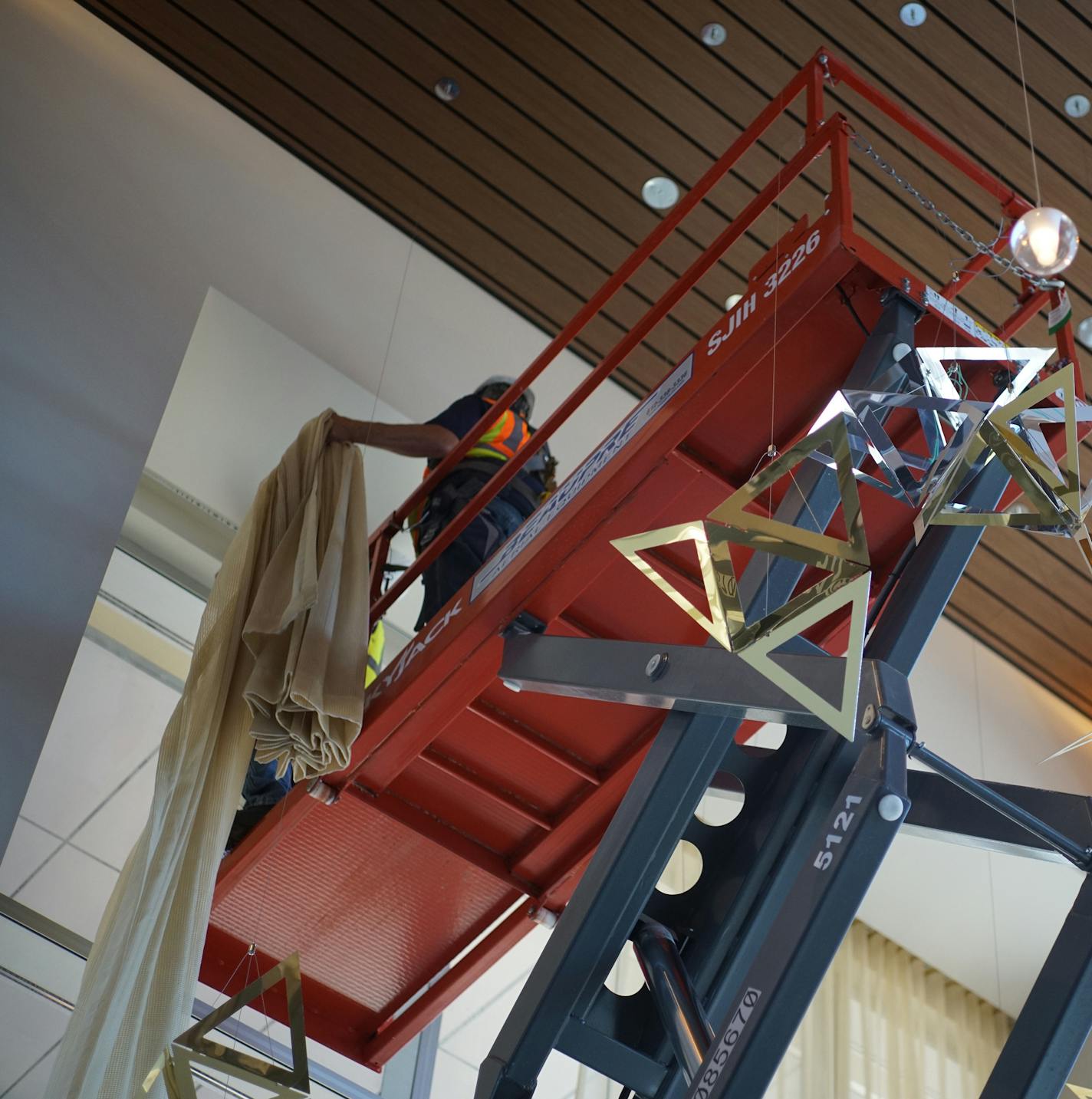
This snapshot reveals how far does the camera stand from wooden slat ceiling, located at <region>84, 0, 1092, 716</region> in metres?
5.67

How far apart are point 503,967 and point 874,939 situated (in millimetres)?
2461

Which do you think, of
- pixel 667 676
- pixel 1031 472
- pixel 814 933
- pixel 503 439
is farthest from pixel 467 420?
pixel 1031 472

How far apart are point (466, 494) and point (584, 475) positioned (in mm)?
1341

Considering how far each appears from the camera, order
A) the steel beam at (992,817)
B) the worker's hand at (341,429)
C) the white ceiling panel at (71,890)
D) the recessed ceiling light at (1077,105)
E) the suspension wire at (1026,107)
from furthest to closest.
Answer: the recessed ceiling light at (1077,105) → the suspension wire at (1026,107) → the white ceiling panel at (71,890) → the worker's hand at (341,429) → the steel beam at (992,817)

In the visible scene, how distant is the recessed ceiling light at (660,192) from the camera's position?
6137 millimetres

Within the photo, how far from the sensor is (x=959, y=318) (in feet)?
10.2

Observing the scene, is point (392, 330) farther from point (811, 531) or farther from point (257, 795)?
point (811, 531)

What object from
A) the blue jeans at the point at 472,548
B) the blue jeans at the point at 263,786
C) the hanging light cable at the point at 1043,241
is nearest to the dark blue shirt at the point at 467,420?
the blue jeans at the point at 472,548

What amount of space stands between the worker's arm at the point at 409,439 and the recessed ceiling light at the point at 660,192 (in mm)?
1788

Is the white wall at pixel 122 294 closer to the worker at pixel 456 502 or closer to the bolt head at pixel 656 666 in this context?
the worker at pixel 456 502

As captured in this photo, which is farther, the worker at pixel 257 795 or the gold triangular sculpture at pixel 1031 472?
the worker at pixel 257 795

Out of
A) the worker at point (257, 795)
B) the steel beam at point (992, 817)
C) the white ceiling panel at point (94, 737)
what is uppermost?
the white ceiling panel at point (94, 737)

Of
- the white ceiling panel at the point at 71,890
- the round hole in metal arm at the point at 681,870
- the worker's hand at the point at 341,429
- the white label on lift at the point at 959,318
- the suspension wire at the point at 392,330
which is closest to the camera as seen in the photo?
the white label on lift at the point at 959,318

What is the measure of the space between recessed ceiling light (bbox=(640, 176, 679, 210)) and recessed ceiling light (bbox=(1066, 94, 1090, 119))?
159 centimetres
